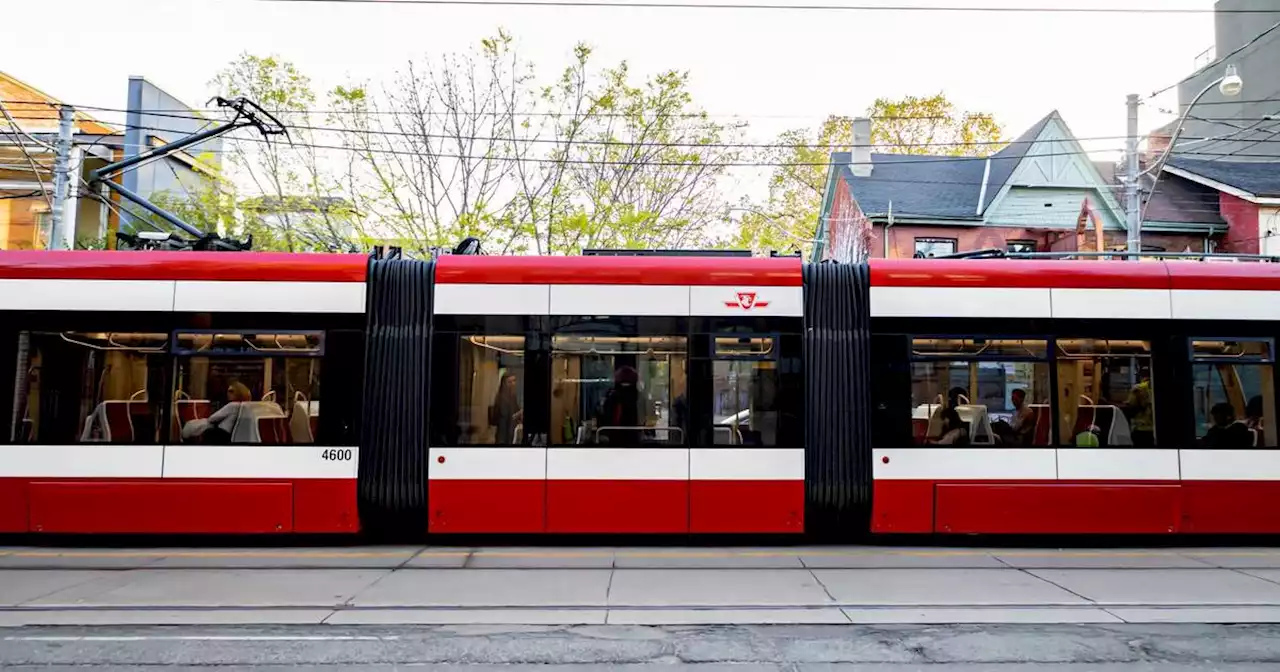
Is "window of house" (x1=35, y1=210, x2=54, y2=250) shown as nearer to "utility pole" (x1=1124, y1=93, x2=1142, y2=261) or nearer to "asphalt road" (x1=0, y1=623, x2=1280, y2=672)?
"asphalt road" (x1=0, y1=623, x2=1280, y2=672)

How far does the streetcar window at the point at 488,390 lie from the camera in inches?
341

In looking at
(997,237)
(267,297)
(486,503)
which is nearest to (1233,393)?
(486,503)

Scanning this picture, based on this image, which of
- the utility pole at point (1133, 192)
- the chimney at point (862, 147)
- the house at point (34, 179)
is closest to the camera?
the utility pole at point (1133, 192)

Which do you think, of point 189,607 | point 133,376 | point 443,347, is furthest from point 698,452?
point 133,376

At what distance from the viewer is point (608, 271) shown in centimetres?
884

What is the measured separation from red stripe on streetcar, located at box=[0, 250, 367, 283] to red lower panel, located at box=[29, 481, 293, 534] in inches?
80.7

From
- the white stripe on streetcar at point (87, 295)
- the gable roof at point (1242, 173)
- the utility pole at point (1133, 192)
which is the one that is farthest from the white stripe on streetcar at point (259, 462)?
the gable roof at point (1242, 173)

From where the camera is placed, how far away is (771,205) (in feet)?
116

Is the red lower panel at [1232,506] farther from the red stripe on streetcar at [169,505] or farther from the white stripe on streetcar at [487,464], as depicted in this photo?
the red stripe on streetcar at [169,505]

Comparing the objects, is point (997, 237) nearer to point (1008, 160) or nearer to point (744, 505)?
point (1008, 160)

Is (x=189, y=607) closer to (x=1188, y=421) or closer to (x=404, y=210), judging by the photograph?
(x=1188, y=421)

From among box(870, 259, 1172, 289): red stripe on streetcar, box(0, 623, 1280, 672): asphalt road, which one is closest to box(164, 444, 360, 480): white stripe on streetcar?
→ box(0, 623, 1280, 672): asphalt road

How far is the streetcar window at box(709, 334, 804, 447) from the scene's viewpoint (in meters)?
8.70

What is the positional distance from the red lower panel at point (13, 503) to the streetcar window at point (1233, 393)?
1179 cm
